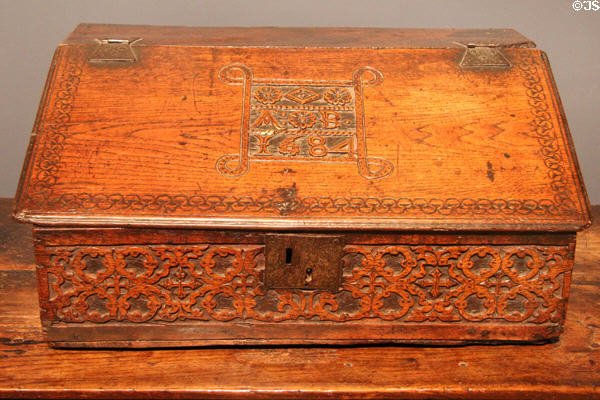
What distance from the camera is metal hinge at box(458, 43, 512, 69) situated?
185 centimetres

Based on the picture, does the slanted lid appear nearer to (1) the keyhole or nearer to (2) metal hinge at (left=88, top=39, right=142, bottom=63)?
(2) metal hinge at (left=88, top=39, right=142, bottom=63)

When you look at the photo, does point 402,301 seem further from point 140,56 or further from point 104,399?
point 140,56

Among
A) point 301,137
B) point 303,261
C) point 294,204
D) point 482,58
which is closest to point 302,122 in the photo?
point 301,137

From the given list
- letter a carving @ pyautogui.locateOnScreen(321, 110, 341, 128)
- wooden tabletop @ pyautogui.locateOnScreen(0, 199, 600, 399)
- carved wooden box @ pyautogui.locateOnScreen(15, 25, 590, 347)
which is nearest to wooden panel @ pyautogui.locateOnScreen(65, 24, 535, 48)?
carved wooden box @ pyautogui.locateOnScreen(15, 25, 590, 347)

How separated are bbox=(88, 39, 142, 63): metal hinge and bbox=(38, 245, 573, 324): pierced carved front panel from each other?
561 millimetres

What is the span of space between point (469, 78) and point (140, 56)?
917 mm

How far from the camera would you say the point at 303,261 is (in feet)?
5.21

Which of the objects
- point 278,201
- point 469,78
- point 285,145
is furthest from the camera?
point 469,78

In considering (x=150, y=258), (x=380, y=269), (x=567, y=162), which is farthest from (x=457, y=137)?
(x=150, y=258)

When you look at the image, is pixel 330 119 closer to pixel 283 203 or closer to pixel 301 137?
pixel 301 137

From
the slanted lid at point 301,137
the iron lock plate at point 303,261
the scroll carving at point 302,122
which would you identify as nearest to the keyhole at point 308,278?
the iron lock plate at point 303,261

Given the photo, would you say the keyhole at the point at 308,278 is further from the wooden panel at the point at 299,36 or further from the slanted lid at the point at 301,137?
the wooden panel at the point at 299,36

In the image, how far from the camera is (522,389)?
5.18 feet

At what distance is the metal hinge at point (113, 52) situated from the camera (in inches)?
71.6
